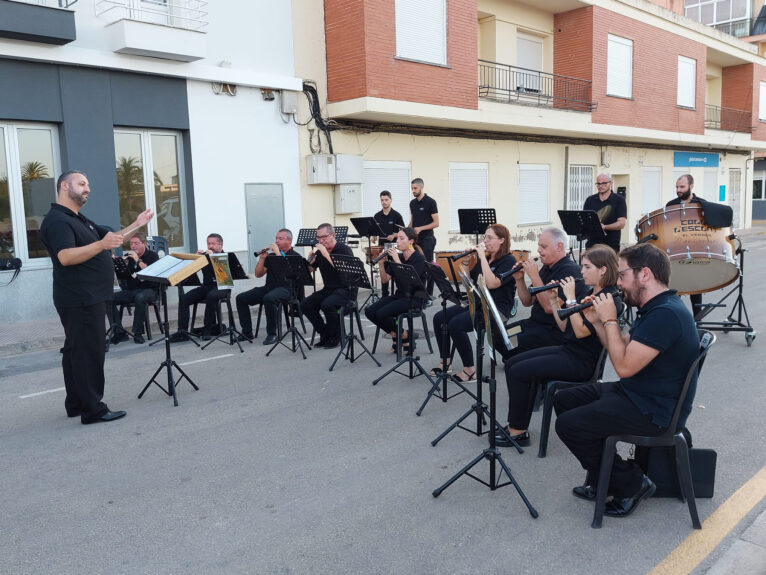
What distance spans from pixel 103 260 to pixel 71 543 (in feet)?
8.90

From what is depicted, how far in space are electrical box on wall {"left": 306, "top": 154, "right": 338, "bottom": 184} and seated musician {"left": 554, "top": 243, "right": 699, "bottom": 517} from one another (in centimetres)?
1032

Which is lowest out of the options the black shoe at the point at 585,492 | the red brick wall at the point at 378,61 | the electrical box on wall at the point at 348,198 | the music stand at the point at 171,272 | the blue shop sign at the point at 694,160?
the black shoe at the point at 585,492

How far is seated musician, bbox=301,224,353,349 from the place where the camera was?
826 cm

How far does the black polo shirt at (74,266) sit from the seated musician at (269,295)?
2993 mm

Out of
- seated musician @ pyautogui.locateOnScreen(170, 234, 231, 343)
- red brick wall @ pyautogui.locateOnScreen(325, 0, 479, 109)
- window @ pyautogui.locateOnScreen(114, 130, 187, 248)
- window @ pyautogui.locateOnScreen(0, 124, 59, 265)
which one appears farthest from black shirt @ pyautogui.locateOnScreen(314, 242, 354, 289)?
red brick wall @ pyautogui.locateOnScreen(325, 0, 479, 109)

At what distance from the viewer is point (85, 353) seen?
5582mm

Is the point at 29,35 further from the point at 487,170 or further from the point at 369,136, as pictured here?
the point at 487,170

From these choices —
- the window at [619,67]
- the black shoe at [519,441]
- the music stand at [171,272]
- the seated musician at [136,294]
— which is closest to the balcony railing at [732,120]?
the window at [619,67]

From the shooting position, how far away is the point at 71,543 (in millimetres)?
3646

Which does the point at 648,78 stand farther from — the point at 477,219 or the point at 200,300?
the point at 200,300

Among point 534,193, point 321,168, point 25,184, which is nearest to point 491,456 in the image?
point 25,184

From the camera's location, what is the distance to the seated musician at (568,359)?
14.4ft

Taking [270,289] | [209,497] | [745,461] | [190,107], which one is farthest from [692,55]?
[209,497]

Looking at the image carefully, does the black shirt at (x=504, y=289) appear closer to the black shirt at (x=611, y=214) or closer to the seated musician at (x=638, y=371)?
the seated musician at (x=638, y=371)
